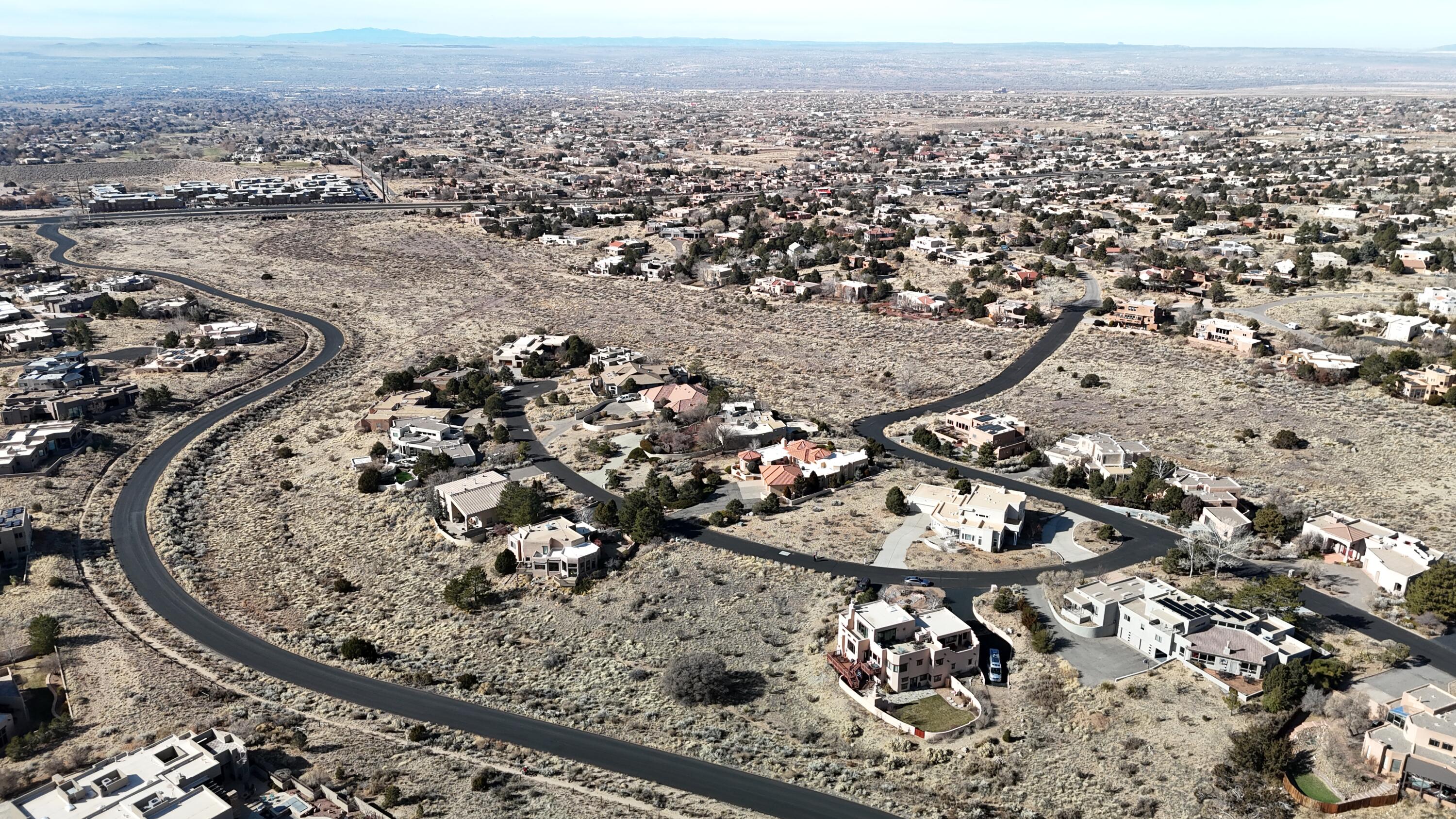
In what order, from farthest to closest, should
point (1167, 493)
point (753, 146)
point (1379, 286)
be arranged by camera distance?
1. point (753, 146)
2. point (1379, 286)
3. point (1167, 493)

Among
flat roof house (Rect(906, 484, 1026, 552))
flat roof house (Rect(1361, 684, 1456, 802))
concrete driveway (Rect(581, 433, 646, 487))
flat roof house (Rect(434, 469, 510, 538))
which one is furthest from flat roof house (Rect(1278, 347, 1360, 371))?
flat roof house (Rect(434, 469, 510, 538))

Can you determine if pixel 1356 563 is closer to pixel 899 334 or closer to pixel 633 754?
pixel 633 754

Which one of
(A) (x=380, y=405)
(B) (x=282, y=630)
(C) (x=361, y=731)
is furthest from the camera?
(A) (x=380, y=405)

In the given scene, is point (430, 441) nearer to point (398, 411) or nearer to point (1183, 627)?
point (398, 411)

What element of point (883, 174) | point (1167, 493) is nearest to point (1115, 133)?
point (883, 174)

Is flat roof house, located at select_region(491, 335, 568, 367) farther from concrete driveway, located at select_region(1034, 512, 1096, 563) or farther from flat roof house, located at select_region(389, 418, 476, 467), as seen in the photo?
concrete driveway, located at select_region(1034, 512, 1096, 563)

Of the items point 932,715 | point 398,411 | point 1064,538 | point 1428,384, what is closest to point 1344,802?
point 932,715

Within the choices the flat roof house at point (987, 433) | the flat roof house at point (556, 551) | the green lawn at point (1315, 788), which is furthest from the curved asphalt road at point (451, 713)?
the flat roof house at point (987, 433)
